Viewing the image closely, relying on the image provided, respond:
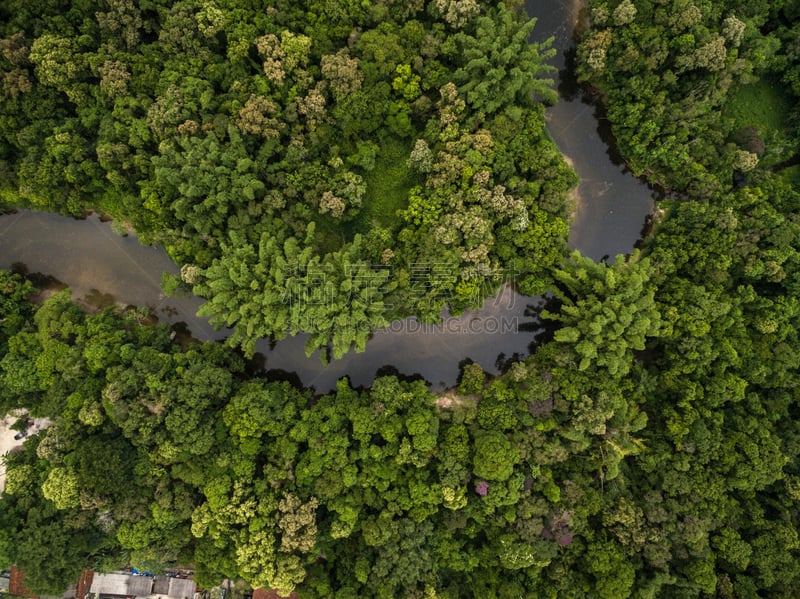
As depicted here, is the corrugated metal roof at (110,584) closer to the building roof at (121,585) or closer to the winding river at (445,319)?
the building roof at (121,585)

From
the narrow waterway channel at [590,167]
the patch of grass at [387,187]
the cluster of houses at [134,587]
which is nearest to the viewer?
the cluster of houses at [134,587]

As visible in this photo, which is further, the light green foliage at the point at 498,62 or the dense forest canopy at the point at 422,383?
the light green foliage at the point at 498,62

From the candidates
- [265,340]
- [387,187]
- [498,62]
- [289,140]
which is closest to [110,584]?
[265,340]

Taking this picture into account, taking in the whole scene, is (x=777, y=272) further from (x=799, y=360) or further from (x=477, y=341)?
(x=477, y=341)

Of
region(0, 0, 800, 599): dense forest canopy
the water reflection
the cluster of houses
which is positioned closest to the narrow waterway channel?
region(0, 0, 800, 599): dense forest canopy

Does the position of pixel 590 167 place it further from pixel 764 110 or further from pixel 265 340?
pixel 265 340

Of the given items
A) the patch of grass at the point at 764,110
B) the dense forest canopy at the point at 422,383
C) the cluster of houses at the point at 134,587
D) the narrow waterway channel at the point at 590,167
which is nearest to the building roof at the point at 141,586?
the cluster of houses at the point at 134,587
